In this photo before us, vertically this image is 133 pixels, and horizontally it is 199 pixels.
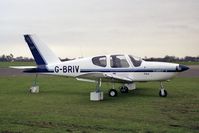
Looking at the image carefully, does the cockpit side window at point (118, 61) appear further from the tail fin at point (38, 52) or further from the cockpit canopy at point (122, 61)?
the tail fin at point (38, 52)

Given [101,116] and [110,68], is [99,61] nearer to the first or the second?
[110,68]

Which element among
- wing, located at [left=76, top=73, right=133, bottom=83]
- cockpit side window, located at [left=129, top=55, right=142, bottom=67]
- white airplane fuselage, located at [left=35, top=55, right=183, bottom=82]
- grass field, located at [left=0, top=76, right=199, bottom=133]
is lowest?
grass field, located at [left=0, top=76, right=199, bottom=133]

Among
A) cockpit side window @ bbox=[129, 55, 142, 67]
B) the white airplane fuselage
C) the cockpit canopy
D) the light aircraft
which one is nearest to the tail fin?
the light aircraft

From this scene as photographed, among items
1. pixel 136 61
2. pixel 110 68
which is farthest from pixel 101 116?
pixel 136 61

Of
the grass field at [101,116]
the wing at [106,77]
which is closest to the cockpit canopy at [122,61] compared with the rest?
the wing at [106,77]

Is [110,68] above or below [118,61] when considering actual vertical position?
below

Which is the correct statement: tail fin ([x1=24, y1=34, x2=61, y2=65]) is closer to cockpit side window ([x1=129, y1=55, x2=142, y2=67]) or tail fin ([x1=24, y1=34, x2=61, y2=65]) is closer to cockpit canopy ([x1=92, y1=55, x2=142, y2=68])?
cockpit canopy ([x1=92, y1=55, x2=142, y2=68])

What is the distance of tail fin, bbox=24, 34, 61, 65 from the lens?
58.8 ft

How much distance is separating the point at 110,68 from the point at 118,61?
476 mm

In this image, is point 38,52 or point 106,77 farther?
point 38,52

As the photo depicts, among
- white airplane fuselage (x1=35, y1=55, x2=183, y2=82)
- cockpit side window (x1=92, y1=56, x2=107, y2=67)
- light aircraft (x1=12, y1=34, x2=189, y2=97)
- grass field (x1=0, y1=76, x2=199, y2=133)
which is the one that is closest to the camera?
grass field (x1=0, y1=76, x2=199, y2=133)

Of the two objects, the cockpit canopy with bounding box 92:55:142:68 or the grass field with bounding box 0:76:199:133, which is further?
the cockpit canopy with bounding box 92:55:142:68

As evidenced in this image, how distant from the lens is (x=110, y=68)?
1614cm

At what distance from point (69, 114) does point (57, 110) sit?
97 centimetres
